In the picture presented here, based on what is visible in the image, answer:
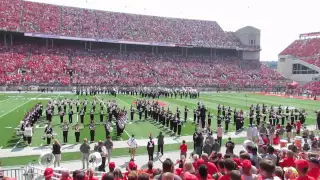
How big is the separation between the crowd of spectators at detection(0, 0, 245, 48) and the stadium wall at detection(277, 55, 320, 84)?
10.1 meters

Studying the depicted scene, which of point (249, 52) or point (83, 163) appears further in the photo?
point (249, 52)

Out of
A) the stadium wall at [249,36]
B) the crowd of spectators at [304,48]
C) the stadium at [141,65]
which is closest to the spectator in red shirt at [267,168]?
the stadium at [141,65]

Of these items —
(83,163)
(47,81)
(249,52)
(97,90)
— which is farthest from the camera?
(249,52)

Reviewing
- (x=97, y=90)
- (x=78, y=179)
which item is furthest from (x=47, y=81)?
(x=78, y=179)

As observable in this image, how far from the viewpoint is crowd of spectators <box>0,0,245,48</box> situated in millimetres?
53562

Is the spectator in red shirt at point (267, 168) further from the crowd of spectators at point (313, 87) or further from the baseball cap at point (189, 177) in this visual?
the crowd of spectators at point (313, 87)

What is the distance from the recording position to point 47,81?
4378cm

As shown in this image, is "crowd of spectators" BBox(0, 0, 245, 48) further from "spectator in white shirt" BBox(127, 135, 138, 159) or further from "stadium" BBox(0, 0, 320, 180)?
"spectator in white shirt" BBox(127, 135, 138, 159)

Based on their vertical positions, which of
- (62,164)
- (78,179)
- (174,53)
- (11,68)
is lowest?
(62,164)

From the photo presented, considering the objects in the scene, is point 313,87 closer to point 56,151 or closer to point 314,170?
point 56,151

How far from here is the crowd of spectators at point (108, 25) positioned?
53.6 metres

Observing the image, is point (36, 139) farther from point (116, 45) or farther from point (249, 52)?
point (249, 52)

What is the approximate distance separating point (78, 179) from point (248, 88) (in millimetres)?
51774

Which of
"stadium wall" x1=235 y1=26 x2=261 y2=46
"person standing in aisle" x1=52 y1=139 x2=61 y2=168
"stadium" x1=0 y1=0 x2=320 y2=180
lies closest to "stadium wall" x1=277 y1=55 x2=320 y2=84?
"stadium" x1=0 y1=0 x2=320 y2=180
